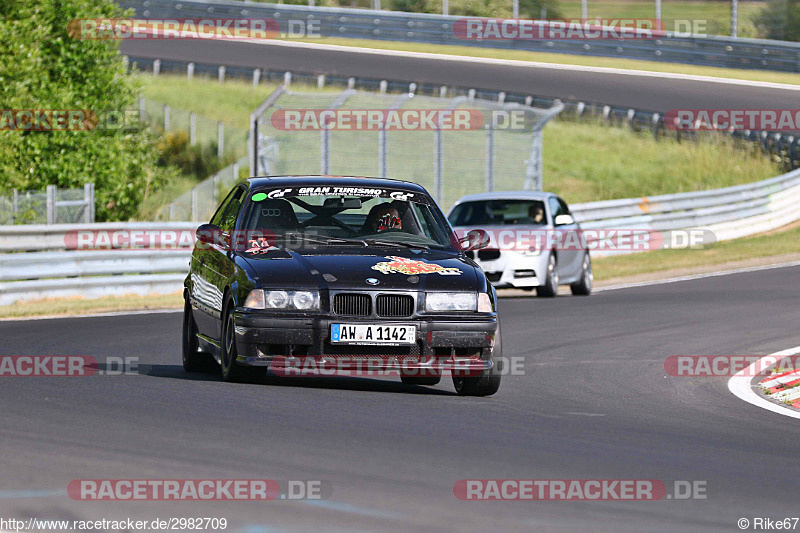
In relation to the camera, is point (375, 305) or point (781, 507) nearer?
point (781, 507)

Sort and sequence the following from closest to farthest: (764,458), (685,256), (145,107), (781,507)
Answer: (781,507) < (764,458) < (685,256) < (145,107)

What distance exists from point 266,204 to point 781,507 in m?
5.43

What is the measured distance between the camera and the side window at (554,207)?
21.8 m

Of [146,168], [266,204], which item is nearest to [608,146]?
[146,168]

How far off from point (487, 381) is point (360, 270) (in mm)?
1208

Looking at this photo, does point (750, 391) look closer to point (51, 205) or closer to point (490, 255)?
point (490, 255)

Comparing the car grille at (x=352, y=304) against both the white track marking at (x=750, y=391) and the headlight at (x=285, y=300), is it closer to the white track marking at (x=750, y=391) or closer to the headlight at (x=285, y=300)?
the headlight at (x=285, y=300)

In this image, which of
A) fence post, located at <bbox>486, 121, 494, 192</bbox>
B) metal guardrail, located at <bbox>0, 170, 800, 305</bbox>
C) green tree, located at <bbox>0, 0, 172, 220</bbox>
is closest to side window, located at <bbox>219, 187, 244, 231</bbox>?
metal guardrail, located at <bbox>0, 170, 800, 305</bbox>

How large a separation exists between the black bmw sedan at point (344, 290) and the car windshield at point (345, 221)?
0.03ft

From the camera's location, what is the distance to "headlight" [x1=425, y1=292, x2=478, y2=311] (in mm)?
9805

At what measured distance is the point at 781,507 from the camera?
6418 millimetres

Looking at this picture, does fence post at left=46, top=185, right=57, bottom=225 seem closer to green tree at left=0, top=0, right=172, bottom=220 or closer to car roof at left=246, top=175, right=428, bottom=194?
green tree at left=0, top=0, right=172, bottom=220

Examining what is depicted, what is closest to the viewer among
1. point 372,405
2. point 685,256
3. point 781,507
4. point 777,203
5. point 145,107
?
point 781,507

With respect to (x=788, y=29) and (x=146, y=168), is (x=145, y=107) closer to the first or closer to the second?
(x=146, y=168)
